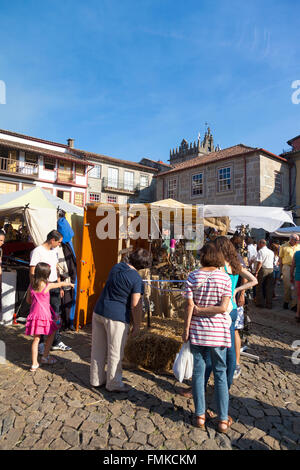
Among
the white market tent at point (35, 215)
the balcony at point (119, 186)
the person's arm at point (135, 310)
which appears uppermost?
the balcony at point (119, 186)

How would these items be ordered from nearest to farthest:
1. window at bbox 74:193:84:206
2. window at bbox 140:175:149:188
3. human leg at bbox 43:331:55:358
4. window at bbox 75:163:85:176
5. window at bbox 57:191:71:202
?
human leg at bbox 43:331:55:358 < window at bbox 57:191:71:202 < window at bbox 75:163:85:176 < window at bbox 74:193:84:206 < window at bbox 140:175:149:188

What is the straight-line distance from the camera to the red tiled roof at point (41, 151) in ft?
76.4

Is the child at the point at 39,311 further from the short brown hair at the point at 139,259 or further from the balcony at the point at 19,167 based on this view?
the balcony at the point at 19,167

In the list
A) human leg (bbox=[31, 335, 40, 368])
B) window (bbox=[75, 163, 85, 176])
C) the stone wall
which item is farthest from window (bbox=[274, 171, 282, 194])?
human leg (bbox=[31, 335, 40, 368])

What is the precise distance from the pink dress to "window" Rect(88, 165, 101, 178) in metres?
25.9

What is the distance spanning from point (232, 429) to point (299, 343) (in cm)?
291

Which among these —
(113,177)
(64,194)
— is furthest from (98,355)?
(113,177)

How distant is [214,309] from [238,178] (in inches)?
682

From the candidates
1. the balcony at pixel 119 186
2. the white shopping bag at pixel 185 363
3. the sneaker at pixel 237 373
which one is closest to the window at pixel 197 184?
the balcony at pixel 119 186

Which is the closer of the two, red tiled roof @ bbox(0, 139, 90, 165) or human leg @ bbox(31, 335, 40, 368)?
human leg @ bbox(31, 335, 40, 368)

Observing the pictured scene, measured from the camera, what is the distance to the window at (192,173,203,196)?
67.5ft

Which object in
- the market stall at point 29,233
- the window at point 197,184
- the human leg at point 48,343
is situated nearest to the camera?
the human leg at point 48,343

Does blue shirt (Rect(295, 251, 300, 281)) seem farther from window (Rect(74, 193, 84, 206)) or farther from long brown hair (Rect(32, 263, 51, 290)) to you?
window (Rect(74, 193, 84, 206))

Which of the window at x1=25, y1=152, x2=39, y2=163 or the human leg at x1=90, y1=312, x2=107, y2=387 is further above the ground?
the window at x1=25, y1=152, x2=39, y2=163
